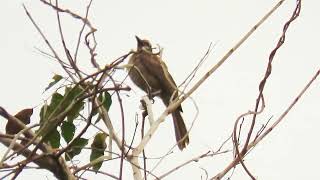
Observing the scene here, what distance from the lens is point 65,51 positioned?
5.72 ft

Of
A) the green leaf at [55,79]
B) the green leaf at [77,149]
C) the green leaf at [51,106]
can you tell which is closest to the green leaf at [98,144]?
the green leaf at [77,149]

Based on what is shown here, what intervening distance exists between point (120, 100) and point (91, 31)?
43 centimetres

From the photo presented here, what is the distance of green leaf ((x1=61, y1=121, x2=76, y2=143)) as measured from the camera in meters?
1.90

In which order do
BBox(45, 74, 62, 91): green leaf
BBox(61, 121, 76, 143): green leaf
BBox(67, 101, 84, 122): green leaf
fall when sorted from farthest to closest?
BBox(45, 74, 62, 91): green leaf
BBox(61, 121, 76, 143): green leaf
BBox(67, 101, 84, 122): green leaf

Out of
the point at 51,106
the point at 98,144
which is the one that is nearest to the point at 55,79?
the point at 51,106

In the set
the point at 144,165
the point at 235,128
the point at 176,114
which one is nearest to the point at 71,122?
the point at 144,165

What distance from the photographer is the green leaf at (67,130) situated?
190 cm

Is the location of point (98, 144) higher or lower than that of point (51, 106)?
lower

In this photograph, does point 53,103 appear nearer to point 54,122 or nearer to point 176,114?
point 54,122

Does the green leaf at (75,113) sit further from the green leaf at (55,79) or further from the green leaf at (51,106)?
the green leaf at (55,79)

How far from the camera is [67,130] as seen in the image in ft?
6.25

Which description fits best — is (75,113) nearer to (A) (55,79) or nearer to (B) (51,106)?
(B) (51,106)

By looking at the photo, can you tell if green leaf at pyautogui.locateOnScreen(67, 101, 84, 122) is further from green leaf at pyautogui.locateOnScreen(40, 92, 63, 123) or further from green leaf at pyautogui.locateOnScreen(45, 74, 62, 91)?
green leaf at pyautogui.locateOnScreen(45, 74, 62, 91)

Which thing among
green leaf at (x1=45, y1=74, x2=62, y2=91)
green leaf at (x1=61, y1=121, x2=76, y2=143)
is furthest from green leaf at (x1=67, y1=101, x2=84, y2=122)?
green leaf at (x1=45, y1=74, x2=62, y2=91)
